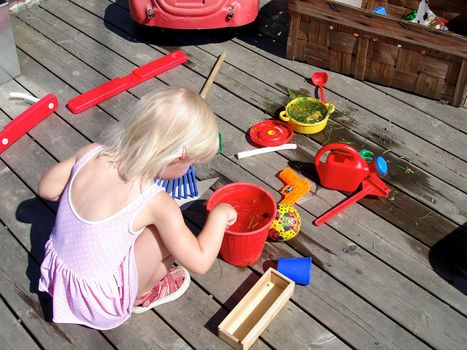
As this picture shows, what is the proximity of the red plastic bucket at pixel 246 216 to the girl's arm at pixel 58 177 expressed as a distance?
50 centimetres

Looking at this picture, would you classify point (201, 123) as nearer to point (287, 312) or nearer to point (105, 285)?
point (105, 285)

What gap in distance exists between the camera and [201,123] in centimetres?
154

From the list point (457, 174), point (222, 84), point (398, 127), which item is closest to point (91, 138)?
point (222, 84)

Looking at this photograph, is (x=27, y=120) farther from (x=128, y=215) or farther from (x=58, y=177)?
(x=128, y=215)

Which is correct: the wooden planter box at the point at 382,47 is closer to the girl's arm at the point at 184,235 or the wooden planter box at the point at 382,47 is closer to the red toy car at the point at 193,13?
the red toy car at the point at 193,13

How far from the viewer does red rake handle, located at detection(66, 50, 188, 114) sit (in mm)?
2795

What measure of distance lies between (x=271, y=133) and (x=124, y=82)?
893mm

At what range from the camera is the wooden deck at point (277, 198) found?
1.87 metres

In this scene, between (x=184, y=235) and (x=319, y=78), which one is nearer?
(x=184, y=235)

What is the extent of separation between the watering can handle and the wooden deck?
0.16 m

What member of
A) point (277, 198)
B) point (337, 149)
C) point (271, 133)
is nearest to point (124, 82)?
point (271, 133)

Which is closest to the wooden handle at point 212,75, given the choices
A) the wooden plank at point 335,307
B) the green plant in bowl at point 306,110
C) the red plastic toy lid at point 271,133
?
the red plastic toy lid at point 271,133

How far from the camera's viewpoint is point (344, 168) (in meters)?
2.23

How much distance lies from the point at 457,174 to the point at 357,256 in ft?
2.29
